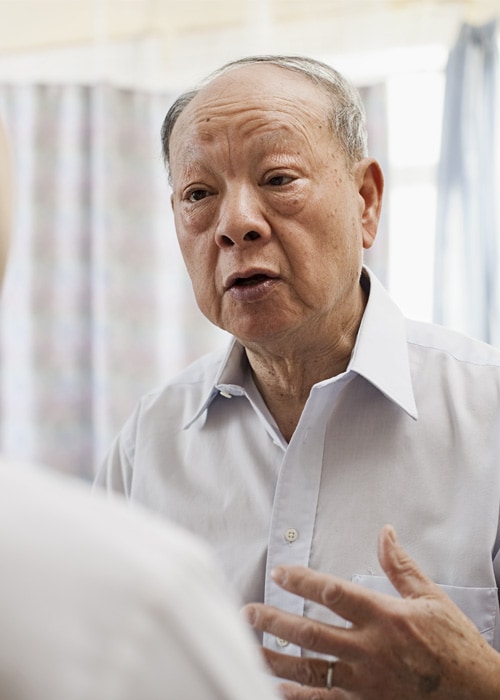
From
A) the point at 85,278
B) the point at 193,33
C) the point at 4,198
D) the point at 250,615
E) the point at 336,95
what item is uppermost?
the point at 193,33

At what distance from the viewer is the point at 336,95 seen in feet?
5.43

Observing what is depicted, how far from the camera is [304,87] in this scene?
63.6 inches

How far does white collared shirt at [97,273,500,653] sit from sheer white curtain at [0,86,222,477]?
5.83 feet

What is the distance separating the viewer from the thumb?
43.8 inches

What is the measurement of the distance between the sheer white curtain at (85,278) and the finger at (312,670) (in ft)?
8.01

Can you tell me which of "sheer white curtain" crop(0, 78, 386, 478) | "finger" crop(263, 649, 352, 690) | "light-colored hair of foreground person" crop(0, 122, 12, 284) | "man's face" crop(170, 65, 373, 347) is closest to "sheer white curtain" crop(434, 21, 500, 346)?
"sheer white curtain" crop(0, 78, 386, 478)

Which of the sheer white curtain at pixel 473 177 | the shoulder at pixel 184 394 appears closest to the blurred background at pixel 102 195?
the sheer white curtain at pixel 473 177

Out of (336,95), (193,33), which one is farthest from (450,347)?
(193,33)

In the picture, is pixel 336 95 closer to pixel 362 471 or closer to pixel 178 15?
pixel 362 471

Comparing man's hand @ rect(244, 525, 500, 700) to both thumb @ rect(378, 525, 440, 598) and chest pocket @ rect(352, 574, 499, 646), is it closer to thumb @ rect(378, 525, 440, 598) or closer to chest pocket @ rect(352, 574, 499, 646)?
thumb @ rect(378, 525, 440, 598)

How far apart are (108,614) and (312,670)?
69cm

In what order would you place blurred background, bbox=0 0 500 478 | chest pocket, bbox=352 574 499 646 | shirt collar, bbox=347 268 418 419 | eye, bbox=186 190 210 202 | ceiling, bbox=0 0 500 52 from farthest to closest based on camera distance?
1. blurred background, bbox=0 0 500 478
2. ceiling, bbox=0 0 500 52
3. eye, bbox=186 190 210 202
4. shirt collar, bbox=347 268 418 419
5. chest pocket, bbox=352 574 499 646

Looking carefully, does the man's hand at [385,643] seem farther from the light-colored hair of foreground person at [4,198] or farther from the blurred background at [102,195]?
the blurred background at [102,195]

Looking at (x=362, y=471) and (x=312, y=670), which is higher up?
(x=362, y=471)
